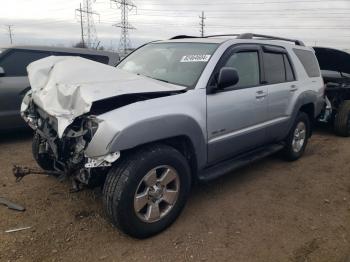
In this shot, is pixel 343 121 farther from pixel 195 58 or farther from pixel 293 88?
pixel 195 58

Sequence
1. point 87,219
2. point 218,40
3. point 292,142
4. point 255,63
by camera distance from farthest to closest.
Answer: point 292,142 → point 255,63 → point 218,40 → point 87,219

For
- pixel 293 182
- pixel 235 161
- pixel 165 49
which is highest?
pixel 165 49

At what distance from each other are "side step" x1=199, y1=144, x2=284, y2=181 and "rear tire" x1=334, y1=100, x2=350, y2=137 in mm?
3072

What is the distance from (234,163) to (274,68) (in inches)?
61.4

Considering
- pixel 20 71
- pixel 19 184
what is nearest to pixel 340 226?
pixel 19 184

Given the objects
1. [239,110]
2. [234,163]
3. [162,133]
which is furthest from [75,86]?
[234,163]

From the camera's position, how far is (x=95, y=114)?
9.71 feet

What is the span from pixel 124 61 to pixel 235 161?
1953 mm

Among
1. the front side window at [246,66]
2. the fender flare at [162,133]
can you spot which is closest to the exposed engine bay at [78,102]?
the fender flare at [162,133]

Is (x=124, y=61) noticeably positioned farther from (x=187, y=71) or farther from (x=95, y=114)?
(x=95, y=114)

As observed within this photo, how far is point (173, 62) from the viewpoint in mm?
4055

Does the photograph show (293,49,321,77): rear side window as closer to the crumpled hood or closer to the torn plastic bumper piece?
the crumpled hood

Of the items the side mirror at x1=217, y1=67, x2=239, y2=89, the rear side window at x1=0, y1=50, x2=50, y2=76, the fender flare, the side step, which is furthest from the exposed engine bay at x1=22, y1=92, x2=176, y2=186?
the rear side window at x1=0, y1=50, x2=50, y2=76

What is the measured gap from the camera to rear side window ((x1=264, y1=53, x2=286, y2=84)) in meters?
4.68
